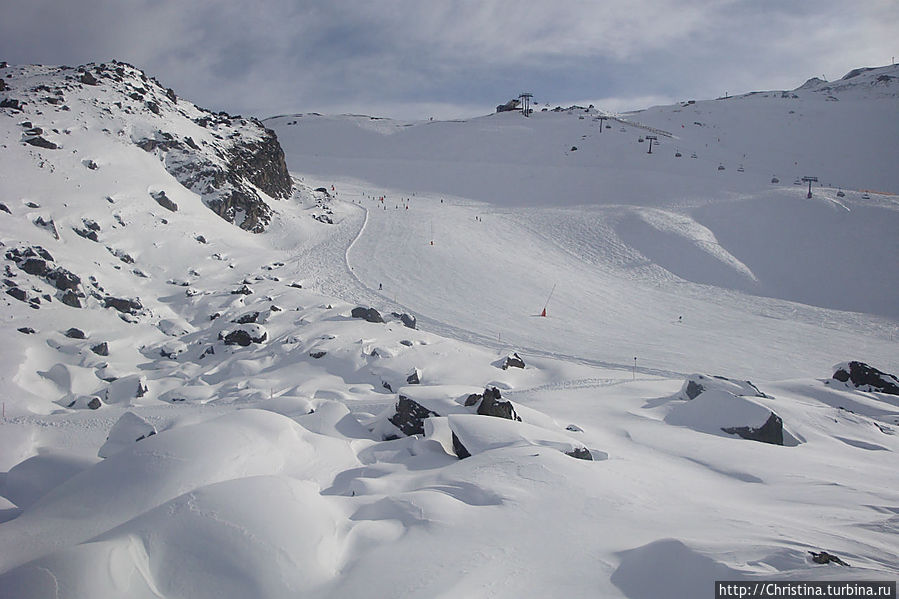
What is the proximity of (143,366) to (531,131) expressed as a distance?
64561 mm

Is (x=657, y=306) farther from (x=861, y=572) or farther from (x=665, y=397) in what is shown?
(x=861, y=572)

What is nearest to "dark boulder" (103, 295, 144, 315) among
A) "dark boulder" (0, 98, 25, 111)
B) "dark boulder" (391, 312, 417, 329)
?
"dark boulder" (391, 312, 417, 329)

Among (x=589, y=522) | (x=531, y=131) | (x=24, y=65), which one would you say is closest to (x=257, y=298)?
(x=589, y=522)

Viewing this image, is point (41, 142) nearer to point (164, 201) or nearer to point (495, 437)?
point (164, 201)

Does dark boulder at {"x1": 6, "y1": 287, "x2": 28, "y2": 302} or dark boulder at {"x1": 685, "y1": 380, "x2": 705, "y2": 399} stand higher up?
dark boulder at {"x1": 6, "y1": 287, "x2": 28, "y2": 302}

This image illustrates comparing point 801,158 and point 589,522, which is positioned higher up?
point 801,158

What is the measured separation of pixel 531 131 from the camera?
234 ft

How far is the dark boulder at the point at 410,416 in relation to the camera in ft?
34.4

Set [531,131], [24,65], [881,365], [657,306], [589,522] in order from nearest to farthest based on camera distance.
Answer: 1. [589,522]
2. [881,365]
3. [657,306]
4. [24,65]
5. [531,131]

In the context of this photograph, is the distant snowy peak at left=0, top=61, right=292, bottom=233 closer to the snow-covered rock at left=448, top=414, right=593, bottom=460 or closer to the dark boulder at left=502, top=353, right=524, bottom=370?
the dark boulder at left=502, top=353, right=524, bottom=370

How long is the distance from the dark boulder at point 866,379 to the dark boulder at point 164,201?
107 feet

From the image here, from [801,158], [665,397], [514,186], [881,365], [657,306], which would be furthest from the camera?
[801,158]

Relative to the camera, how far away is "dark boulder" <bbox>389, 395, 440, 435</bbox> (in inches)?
413

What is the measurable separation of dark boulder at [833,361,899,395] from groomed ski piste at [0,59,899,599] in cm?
32
